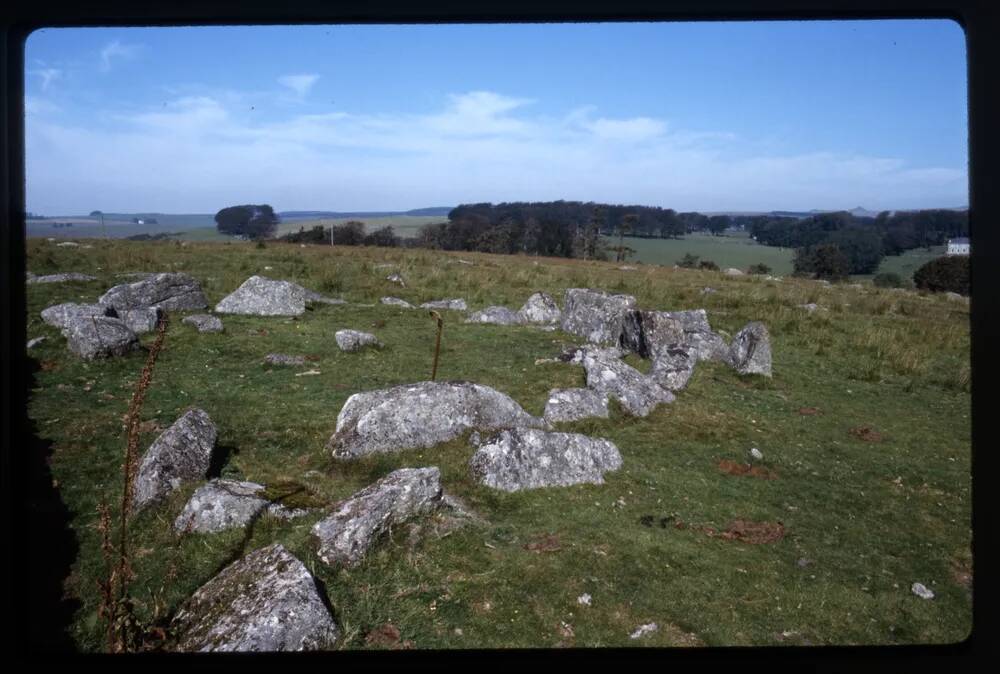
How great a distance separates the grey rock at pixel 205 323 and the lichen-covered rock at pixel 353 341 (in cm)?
259

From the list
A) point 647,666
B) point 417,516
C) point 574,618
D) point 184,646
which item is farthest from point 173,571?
point 647,666

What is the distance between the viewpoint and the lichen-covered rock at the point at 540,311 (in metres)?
15.0

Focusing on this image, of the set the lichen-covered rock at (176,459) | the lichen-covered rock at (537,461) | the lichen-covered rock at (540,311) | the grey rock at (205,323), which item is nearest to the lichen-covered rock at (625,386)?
the lichen-covered rock at (537,461)

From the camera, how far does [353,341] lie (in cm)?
1136

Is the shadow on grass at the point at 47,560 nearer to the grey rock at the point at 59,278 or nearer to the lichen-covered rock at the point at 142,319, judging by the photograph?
the lichen-covered rock at the point at 142,319

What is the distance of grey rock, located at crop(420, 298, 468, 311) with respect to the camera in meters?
15.9

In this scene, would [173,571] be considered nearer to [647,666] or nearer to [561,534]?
[561,534]

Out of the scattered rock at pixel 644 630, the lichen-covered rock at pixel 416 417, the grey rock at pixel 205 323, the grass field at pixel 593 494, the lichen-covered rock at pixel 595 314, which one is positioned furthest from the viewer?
the lichen-covered rock at pixel 595 314

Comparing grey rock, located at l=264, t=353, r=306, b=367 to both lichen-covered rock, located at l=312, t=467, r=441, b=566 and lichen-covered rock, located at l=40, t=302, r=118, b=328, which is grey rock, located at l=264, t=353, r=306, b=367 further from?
lichen-covered rock, located at l=312, t=467, r=441, b=566

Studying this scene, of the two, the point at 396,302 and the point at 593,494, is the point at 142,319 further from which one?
the point at 593,494

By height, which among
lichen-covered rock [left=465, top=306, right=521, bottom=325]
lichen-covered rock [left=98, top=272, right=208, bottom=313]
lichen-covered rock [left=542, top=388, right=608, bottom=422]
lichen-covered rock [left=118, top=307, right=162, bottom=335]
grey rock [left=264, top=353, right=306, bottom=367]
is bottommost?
lichen-covered rock [left=542, top=388, right=608, bottom=422]

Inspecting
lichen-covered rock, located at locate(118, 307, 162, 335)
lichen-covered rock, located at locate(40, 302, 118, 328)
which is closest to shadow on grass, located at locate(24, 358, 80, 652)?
lichen-covered rock, located at locate(40, 302, 118, 328)

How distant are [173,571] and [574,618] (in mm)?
2972

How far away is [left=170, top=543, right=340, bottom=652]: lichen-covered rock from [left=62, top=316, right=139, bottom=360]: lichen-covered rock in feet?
24.2
